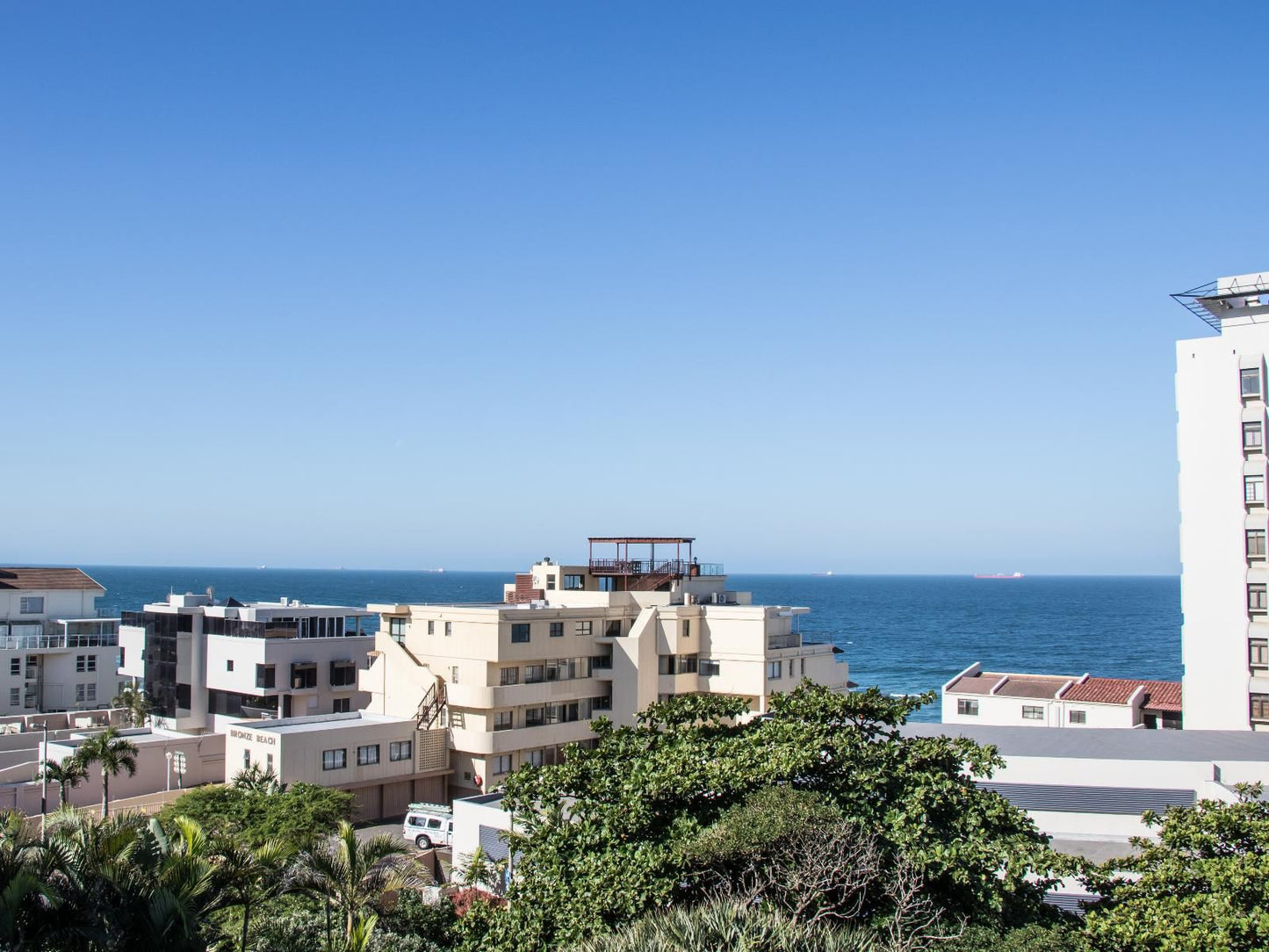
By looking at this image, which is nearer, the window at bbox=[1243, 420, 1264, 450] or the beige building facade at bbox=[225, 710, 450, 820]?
the window at bbox=[1243, 420, 1264, 450]

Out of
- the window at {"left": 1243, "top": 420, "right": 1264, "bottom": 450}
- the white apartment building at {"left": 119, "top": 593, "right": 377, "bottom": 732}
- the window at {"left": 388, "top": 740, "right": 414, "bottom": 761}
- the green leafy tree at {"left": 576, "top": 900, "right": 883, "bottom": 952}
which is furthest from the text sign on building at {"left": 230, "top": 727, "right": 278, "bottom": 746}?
the window at {"left": 1243, "top": 420, "right": 1264, "bottom": 450}

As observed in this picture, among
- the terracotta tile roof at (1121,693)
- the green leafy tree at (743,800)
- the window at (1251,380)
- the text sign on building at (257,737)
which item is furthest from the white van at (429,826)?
the window at (1251,380)

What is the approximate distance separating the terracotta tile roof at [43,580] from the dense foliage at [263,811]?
4711 cm

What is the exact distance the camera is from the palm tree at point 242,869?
1972cm

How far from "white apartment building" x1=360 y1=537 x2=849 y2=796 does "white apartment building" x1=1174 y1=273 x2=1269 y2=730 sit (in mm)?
20667

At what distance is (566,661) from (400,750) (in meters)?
9.97

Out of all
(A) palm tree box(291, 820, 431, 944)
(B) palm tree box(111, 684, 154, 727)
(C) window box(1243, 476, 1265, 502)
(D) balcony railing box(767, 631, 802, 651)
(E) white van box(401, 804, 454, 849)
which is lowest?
(E) white van box(401, 804, 454, 849)

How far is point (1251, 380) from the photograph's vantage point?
146 ft

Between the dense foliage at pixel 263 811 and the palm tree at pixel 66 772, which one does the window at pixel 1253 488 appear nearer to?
the dense foliage at pixel 263 811

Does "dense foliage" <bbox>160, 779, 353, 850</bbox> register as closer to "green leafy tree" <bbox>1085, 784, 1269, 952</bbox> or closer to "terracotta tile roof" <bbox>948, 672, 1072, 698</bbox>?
"green leafy tree" <bbox>1085, 784, 1269, 952</bbox>

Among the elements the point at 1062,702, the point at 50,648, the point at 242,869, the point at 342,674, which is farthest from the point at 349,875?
the point at 50,648

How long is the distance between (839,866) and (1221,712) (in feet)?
109

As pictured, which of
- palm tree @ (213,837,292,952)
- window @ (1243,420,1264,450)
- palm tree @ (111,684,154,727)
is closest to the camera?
palm tree @ (213,837,292,952)

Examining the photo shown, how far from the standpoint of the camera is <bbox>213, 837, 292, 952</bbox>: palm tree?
19.7m
